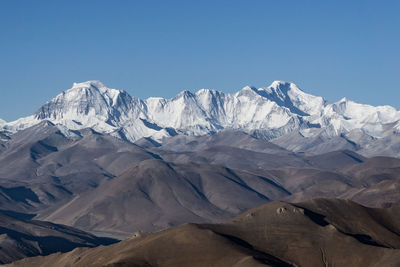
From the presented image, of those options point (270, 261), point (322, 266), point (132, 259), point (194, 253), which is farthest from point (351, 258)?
point (132, 259)

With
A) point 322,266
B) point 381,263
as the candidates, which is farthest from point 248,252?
point 381,263

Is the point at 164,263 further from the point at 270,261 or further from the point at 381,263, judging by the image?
the point at 381,263

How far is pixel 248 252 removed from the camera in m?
192

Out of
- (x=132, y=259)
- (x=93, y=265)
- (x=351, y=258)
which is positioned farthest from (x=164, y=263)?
(x=351, y=258)

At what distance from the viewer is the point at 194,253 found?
194500 millimetres

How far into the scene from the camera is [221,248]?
19412 cm

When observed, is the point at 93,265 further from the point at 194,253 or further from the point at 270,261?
the point at 270,261

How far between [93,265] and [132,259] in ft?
46.7

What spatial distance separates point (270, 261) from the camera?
7372 inches

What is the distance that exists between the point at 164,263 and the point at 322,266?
3888cm

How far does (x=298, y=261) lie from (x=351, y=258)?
1321 cm

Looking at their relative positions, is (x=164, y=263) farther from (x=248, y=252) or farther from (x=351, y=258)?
(x=351, y=258)

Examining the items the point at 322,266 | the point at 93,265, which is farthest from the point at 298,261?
the point at 93,265

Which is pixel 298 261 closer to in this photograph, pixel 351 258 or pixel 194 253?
pixel 351 258
